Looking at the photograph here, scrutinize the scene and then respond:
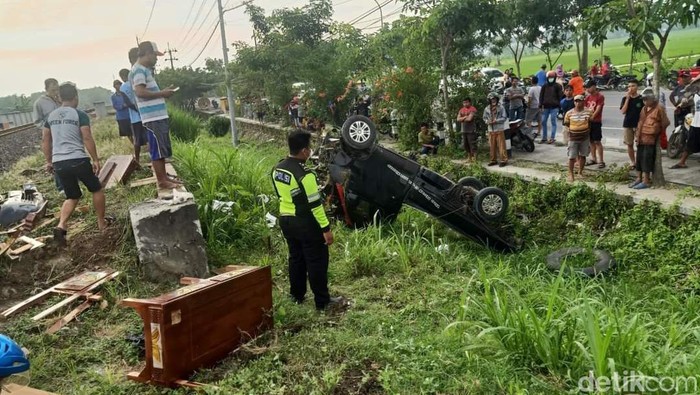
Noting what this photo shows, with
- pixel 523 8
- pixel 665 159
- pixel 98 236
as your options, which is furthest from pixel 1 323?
pixel 523 8

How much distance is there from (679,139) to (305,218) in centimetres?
697

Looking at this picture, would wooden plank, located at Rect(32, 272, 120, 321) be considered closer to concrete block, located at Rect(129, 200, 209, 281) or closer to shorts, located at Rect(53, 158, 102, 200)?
concrete block, located at Rect(129, 200, 209, 281)

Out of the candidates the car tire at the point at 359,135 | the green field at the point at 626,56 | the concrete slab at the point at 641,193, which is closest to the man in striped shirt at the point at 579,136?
the concrete slab at the point at 641,193

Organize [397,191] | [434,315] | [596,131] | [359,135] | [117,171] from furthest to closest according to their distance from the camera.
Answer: [596,131] < [117,171] < [397,191] < [359,135] < [434,315]

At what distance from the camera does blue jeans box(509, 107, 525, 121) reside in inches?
450

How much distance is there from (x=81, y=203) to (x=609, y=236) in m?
6.87

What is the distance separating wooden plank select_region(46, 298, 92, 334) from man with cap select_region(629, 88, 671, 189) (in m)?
6.71

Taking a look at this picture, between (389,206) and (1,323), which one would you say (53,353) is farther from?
(389,206)

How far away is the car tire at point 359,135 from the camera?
6.38 m

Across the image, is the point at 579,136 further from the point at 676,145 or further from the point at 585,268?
the point at 585,268

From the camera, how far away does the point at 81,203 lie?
666 centimetres

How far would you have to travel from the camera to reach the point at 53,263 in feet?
16.8

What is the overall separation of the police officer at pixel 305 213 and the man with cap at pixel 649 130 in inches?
192

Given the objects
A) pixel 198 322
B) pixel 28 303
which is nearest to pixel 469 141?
pixel 198 322
